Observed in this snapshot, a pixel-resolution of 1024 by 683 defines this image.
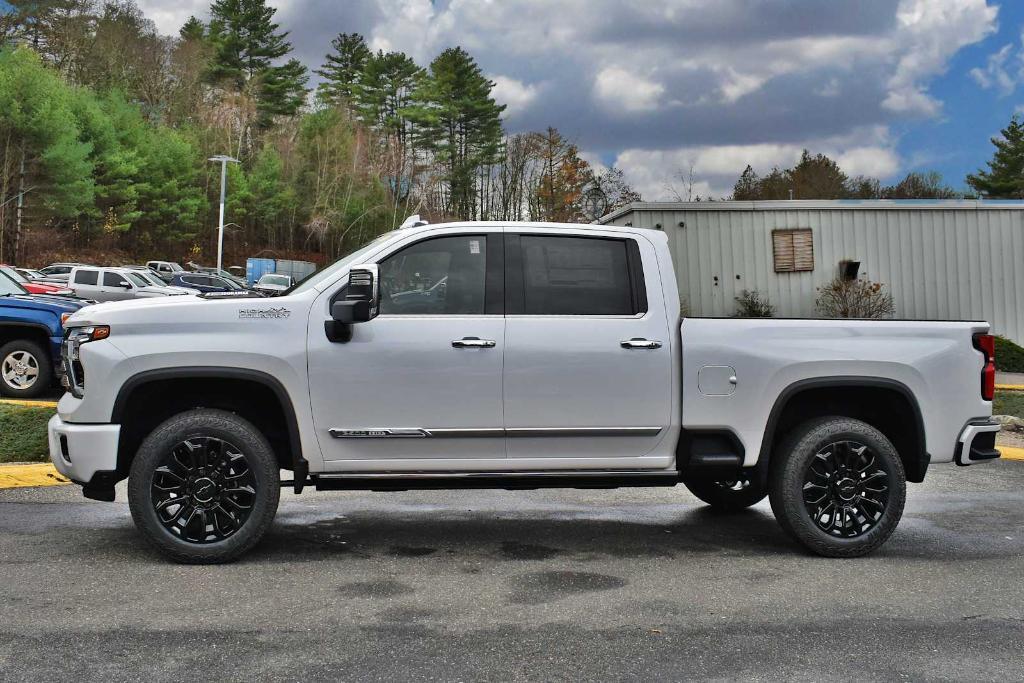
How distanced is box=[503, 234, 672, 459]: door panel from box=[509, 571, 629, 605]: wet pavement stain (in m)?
A: 0.71

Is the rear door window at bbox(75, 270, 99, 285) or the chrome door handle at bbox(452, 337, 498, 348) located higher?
the rear door window at bbox(75, 270, 99, 285)

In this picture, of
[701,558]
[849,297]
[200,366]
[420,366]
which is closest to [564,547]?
[701,558]

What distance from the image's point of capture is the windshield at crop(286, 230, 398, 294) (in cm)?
655

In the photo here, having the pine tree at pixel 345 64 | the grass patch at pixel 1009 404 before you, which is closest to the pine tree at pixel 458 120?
the pine tree at pixel 345 64

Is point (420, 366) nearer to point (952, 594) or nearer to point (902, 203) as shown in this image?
point (952, 594)

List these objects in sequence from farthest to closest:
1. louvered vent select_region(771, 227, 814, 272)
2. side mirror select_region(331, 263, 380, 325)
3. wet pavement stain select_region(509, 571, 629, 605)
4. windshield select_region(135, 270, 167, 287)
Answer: windshield select_region(135, 270, 167, 287) < louvered vent select_region(771, 227, 814, 272) < side mirror select_region(331, 263, 380, 325) < wet pavement stain select_region(509, 571, 629, 605)

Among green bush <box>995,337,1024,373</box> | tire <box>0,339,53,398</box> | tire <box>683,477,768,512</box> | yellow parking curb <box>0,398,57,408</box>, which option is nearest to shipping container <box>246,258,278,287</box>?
green bush <box>995,337,1024,373</box>

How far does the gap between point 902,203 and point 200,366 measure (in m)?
21.5

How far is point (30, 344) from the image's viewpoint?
13297 millimetres

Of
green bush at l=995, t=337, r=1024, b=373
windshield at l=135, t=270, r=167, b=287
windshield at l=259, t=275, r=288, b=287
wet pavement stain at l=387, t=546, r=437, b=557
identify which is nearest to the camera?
wet pavement stain at l=387, t=546, r=437, b=557

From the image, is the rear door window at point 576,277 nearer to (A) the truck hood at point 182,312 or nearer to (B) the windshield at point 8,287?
(A) the truck hood at point 182,312

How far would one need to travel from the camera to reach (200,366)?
20.5 ft

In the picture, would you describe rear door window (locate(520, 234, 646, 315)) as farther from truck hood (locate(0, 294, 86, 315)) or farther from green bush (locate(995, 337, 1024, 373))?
green bush (locate(995, 337, 1024, 373))

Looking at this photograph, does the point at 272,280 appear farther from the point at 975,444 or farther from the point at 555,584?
the point at 555,584
